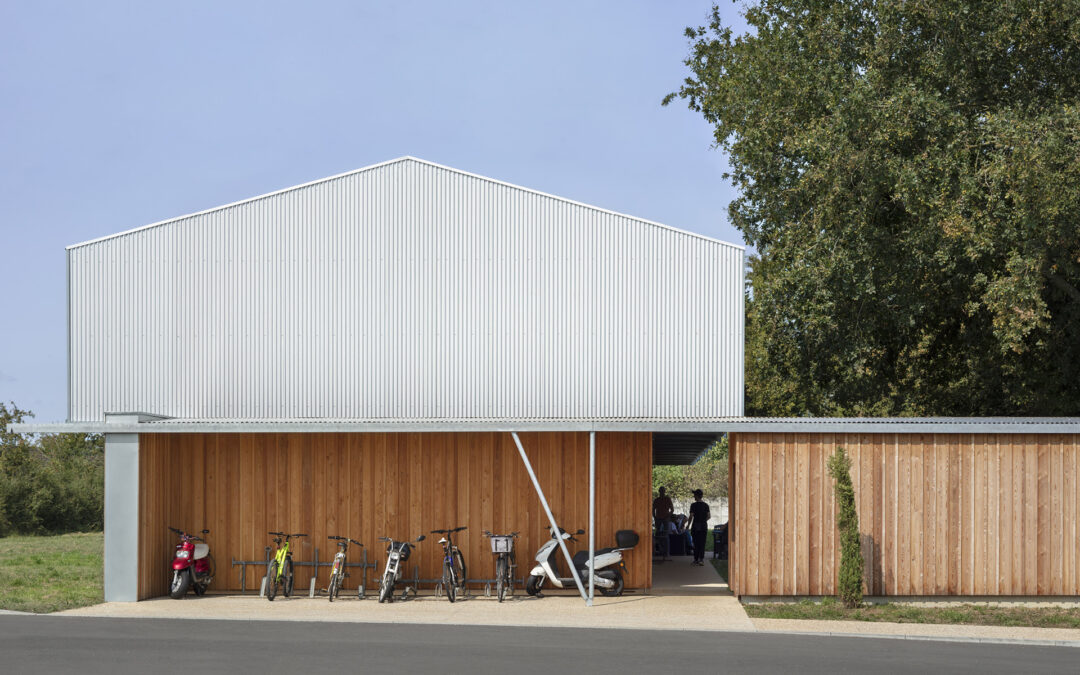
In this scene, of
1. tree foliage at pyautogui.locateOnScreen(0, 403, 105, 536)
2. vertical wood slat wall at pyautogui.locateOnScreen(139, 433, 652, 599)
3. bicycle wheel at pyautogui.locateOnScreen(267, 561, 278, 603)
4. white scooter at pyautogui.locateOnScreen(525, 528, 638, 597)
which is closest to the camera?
→ bicycle wheel at pyautogui.locateOnScreen(267, 561, 278, 603)

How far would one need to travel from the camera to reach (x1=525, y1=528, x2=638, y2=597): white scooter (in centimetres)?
1767

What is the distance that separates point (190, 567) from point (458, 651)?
23.0 feet

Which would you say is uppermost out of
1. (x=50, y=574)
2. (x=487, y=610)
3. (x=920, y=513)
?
(x=920, y=513)

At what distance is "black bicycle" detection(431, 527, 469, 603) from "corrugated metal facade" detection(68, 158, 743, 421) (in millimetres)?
2180

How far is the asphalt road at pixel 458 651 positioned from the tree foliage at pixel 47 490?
24965 mm

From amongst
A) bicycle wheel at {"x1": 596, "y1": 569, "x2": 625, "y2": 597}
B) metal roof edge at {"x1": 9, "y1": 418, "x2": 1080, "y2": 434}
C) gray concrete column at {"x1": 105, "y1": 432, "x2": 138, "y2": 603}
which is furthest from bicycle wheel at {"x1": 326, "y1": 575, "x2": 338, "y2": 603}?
bicycle wheel at {"x1": 596, "y1": 569, "x2": 625, "y2": 597}

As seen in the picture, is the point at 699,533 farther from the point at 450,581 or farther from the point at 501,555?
the point at 450,581

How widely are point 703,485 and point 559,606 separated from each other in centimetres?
3410

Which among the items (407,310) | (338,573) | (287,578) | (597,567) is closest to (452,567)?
(338,573)

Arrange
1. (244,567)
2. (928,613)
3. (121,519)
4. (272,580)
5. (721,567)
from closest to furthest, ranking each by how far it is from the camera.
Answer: (928,613), (121,519), (272,580), (244,567), (721,567)

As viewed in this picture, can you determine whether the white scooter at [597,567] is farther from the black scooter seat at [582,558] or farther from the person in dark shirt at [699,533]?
the person in dark shirt at [699,533]

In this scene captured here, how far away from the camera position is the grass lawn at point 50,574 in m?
17.3

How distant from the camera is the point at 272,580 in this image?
57.5 ft

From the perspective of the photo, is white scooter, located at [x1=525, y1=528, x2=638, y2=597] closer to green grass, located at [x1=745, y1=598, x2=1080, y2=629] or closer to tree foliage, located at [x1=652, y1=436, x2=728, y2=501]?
green grass, located at [x1=745, y1=598, x2=1080, y2=629]
